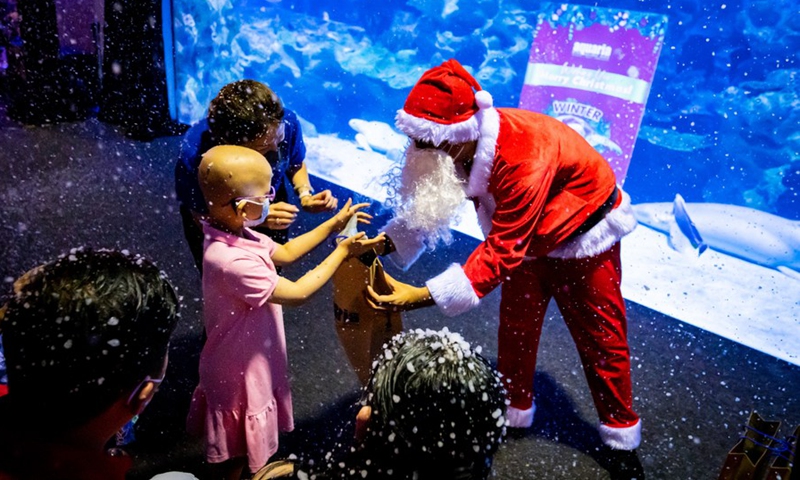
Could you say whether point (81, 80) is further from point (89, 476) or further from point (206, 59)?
point (89, 476)

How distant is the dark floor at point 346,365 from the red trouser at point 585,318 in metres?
0.36

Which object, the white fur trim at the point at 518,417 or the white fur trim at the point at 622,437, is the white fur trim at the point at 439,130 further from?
the white fur trim at the point at 622,437

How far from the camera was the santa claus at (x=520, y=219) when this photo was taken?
182 centimetres

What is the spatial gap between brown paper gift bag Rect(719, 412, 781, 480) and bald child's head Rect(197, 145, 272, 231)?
178cm

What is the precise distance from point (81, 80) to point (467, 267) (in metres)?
7.12

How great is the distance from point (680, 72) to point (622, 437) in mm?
6340

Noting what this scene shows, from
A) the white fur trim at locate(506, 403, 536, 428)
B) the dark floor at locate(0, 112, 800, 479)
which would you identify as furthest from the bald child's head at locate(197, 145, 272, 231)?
the white fur trim at locate(506, 403, 536, 428)

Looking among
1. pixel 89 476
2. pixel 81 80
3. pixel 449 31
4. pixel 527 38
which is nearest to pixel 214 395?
pixel 89 476

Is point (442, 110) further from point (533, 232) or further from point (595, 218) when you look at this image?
point (595, 218)

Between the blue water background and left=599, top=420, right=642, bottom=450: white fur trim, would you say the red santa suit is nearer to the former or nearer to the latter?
left=599, top=420, right=642, bottom=450: white fur trim

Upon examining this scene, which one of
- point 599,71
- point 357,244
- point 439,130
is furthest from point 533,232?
point 599,71

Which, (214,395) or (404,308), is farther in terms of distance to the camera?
(404,308)

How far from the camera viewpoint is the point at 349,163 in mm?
8828

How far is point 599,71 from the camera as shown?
539 centimetres
